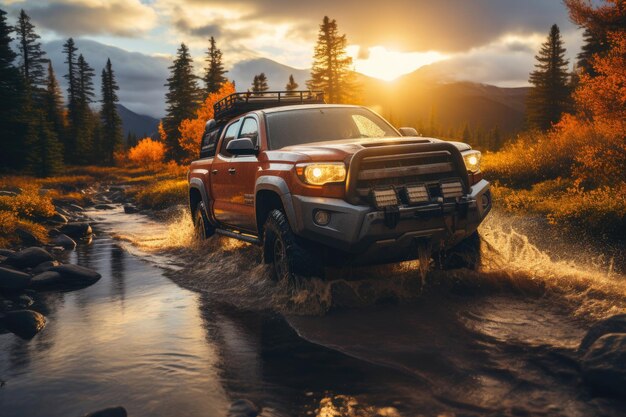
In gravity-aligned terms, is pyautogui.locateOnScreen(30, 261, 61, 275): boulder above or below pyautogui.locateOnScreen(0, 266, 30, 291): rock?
below

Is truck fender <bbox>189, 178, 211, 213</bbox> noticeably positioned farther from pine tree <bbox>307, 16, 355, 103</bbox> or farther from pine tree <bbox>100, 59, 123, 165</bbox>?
pine tree <bbox>100, 59, 123, 165</bbox>

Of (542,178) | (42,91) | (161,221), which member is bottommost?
(161,221)

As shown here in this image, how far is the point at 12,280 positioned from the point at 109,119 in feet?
241

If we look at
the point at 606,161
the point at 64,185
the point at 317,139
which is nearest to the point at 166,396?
the point at 317,139

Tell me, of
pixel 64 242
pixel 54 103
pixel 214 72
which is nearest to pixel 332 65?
pixel 214 72

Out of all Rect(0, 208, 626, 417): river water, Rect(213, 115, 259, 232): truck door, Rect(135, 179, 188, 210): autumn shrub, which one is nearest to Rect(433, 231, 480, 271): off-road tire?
Rect(0, 208, 626, 417): river water

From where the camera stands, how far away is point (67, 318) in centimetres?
655

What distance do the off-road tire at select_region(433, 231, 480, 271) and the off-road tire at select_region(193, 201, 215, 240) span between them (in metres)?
4.22

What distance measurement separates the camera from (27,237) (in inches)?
514

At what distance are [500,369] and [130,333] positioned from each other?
3589 mm

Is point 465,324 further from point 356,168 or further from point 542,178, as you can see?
point 542,178

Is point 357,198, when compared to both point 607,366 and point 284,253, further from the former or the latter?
point 607,366

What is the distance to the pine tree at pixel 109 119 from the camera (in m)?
75.9

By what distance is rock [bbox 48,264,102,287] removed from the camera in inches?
342
